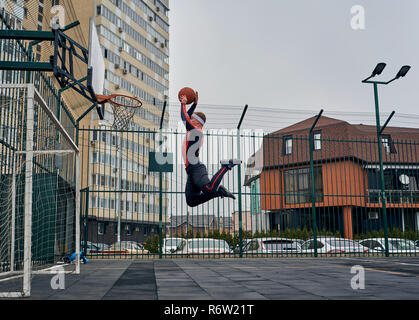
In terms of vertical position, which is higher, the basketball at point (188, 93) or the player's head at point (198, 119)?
the basketball at point (188, 93)

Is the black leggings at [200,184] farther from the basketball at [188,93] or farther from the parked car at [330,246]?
the parked car at [330,246]

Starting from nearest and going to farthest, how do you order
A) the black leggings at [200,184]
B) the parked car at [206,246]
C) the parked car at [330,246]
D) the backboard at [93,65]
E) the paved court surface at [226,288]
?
the paved court surface at [226,288] → the backboard at [93,65] → the black leggings at [200,184] → the parked car at [206,246] → the parked car at [330,246]

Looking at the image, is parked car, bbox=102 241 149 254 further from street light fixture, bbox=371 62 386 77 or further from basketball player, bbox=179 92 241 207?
street light fixture, bbox=371 62 386 77

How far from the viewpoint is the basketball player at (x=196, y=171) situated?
8812mm

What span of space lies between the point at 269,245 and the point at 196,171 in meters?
7.98

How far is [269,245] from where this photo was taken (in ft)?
52.6

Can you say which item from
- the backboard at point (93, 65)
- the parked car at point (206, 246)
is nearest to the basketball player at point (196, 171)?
the backboard at point (93, 65)

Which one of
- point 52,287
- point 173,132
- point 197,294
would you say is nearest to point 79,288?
point 52,287

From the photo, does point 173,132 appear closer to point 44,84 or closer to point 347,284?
point 44,84

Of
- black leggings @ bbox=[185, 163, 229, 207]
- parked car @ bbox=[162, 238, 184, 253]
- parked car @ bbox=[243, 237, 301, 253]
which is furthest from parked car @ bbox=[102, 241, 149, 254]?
black leggings @ bbox=[185, 163, 229, 207]

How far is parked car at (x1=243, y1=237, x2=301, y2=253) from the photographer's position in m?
15.1

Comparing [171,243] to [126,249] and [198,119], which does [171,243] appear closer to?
[126,249]

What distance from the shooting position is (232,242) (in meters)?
16.0

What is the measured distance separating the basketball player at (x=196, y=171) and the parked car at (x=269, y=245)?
614 centimetres
